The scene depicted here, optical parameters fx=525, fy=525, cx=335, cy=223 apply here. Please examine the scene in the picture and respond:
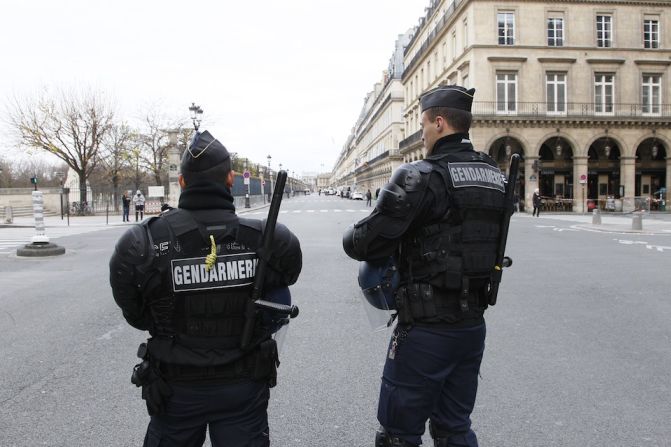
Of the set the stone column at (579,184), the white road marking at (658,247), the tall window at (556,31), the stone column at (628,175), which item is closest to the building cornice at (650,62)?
the tall window at (556,31)

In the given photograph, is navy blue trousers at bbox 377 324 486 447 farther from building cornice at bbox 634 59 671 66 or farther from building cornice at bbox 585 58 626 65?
building cornice at bbox 634 59 671 66

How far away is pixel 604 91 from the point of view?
37.6 m

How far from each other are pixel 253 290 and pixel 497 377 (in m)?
2.94

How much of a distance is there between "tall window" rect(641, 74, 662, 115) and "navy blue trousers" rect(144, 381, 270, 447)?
4292cm

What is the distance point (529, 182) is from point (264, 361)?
3604 cm

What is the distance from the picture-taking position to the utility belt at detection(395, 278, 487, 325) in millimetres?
2424

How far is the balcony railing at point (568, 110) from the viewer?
120 feet

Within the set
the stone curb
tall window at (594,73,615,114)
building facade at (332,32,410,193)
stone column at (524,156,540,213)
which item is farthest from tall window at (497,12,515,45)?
building facade at (332,32,410,193)

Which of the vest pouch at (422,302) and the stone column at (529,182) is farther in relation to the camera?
the stone column at (529,182)

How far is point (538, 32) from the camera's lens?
121 ft

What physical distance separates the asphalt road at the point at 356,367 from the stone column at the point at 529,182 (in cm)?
2724

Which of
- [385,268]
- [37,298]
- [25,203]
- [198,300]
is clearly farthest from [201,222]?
[25,203]

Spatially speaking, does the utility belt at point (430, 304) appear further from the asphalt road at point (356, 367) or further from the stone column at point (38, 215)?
the stone column at point (38, 215)

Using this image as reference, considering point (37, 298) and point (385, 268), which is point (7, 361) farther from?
point (385, 268)
